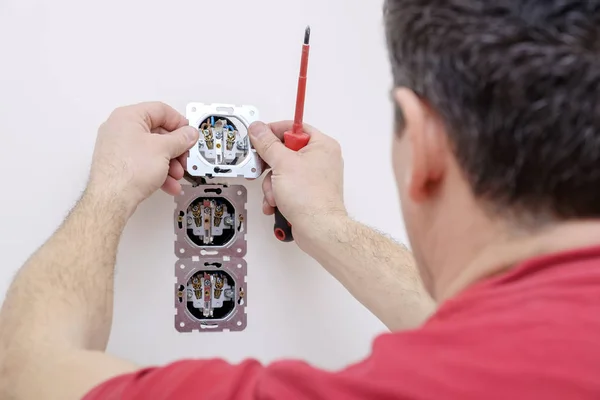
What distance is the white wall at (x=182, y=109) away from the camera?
926 mm

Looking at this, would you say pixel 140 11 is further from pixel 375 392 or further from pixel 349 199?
pixel 375 392

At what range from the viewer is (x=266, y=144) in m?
0.98

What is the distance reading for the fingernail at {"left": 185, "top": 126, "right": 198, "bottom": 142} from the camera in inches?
37.1

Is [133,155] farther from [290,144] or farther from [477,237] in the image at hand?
[477,237]

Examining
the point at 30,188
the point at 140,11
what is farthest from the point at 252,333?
the point at 140,11

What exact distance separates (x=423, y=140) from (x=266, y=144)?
453mm

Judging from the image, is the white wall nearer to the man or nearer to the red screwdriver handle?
the red screwdriver handle

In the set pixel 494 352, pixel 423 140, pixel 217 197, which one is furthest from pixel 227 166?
pixel 494 352

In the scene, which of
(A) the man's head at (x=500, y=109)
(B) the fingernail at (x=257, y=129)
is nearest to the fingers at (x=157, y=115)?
(B) the fingernail at (x=257, y=129)

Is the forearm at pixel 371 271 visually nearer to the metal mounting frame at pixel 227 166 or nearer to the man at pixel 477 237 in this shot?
the metal mounting frame at pixel 227 166

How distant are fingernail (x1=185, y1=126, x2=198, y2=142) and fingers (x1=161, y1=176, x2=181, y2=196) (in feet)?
0.21

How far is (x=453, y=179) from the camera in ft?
1.85

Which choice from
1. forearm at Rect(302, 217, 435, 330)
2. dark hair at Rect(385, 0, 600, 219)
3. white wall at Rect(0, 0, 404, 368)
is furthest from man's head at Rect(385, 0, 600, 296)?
white wall at Rect(0, 0, 404, 368)

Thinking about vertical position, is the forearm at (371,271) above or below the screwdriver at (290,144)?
below
